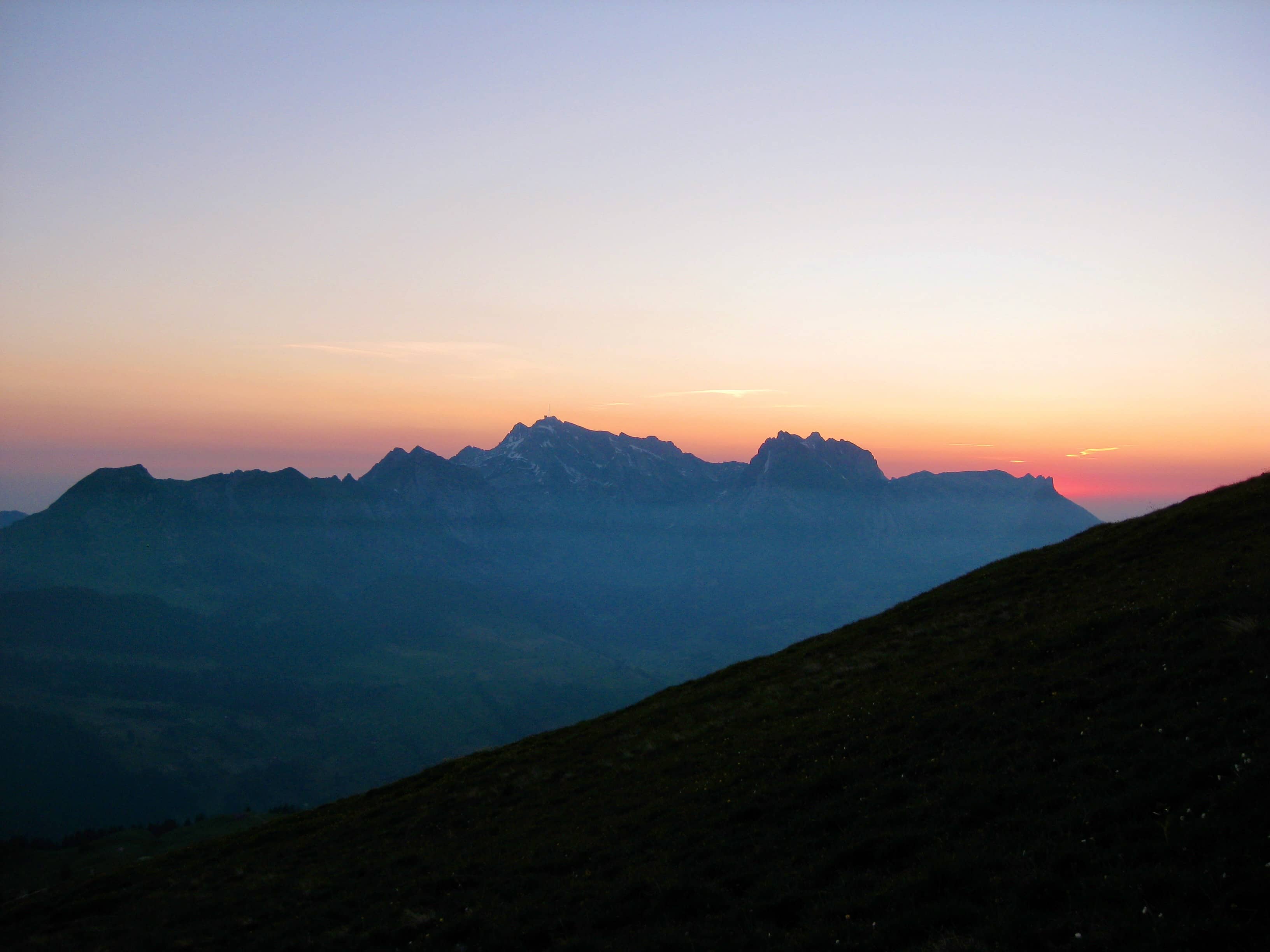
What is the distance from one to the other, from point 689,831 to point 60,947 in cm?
2459

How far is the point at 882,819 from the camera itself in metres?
17.2

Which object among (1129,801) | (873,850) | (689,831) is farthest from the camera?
(689,831)

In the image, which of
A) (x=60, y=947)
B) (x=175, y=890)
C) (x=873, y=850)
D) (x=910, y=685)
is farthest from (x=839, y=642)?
(x=60, y=947)

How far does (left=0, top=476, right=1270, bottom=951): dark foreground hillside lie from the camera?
492 inches

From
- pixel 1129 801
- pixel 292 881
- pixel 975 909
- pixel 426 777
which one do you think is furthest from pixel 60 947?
pixel 1129 801

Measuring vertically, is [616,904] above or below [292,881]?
above

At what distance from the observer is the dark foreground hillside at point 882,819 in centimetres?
1249

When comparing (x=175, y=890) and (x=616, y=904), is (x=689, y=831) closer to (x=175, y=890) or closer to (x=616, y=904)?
(x=616, y=904)

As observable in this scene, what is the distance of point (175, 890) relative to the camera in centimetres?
3109

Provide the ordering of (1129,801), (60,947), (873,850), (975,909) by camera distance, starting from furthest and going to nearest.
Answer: (60,947), (873,850), (1129,801), (975,909)

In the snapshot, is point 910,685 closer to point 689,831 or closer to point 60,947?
point 689,831

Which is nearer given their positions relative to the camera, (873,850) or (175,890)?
(873,850)

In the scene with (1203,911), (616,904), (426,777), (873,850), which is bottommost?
(426,777)

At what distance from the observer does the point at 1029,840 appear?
14016mm
